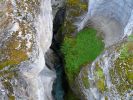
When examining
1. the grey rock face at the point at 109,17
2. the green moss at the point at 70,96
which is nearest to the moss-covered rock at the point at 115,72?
the grey rock face at the point at 109,17

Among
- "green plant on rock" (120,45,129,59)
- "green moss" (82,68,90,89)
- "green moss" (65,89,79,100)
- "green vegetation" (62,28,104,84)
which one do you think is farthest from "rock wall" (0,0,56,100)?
"green moss" (65,89,79,100)

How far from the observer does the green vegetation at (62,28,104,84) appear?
7.43 metres

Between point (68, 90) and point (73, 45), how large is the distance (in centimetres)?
116

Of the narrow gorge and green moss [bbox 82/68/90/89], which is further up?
the narrow gorge

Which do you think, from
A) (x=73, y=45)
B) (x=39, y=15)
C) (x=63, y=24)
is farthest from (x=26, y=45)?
(x=63, y=24)

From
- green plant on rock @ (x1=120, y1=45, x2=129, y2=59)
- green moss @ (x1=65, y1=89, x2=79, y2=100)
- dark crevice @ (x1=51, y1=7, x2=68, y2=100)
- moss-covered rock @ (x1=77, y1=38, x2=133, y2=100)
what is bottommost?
green moss @ (x1=65, y1=89, x2=79, y2=100)

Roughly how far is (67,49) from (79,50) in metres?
0.28

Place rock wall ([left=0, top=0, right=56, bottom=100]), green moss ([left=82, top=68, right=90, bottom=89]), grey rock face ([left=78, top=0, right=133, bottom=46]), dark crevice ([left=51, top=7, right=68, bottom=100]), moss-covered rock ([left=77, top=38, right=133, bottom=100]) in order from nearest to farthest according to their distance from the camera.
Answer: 1. rock wall ([left=0, top=0, right=56, bottom=100])
2. moss-covered rock ([left=77, top=38, right=133, bottom=100])
3. green moss ([left=82, top=68, right=90, bottom=89])
4. grey rock face ([left=78, top=0, right=133, bottom=46])
5. dark crevice ([left=51, top=7, right=68, bottom=100])

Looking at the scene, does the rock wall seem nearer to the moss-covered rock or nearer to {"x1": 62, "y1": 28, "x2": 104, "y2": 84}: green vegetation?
the moss-covered rock

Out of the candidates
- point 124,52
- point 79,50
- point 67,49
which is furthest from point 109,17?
point 124,52

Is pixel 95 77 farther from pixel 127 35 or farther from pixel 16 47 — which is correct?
pixel 16 47

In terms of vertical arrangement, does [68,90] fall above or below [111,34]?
below

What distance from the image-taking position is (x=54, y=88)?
7.93 metres

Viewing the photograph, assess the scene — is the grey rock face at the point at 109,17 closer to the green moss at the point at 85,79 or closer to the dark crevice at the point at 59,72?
the dark crevice at the point at 59,72
